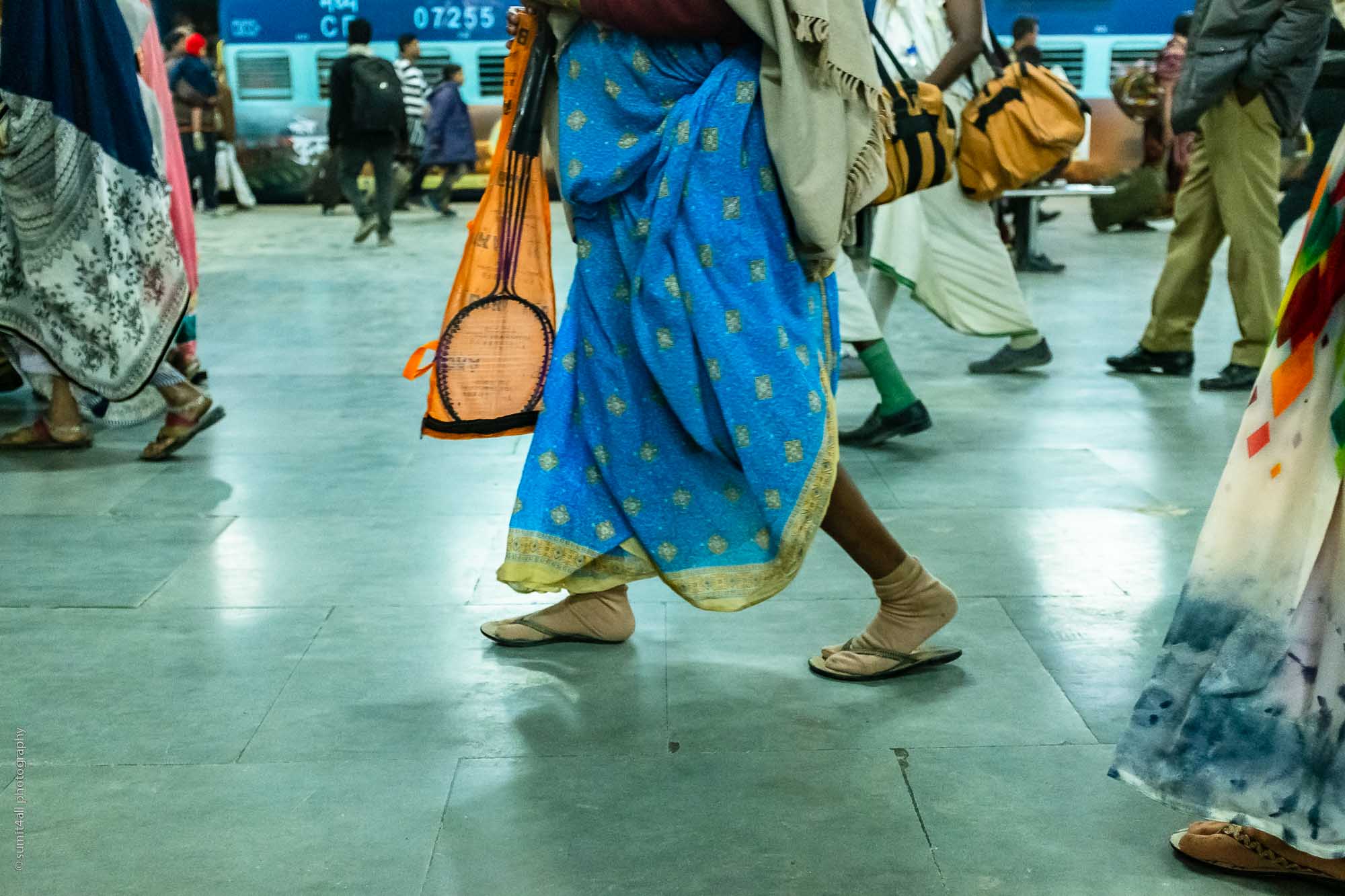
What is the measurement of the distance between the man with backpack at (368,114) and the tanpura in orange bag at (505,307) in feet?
32.6

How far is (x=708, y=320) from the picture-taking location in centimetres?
261

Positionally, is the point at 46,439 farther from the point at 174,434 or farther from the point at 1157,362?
the point at 1157,362

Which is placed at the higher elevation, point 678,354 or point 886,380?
point 678,354

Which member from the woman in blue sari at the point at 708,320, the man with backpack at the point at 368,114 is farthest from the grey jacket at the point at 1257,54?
the man with backpack at the point at 368,114

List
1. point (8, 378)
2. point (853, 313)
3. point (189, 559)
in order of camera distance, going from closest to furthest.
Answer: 1. point (189, 559)
2. point (853, 313)
3. point (8, 378)

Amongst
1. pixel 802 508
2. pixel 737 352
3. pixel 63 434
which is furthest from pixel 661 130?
pixel 63 434

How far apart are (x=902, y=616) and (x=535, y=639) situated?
30.8 inches

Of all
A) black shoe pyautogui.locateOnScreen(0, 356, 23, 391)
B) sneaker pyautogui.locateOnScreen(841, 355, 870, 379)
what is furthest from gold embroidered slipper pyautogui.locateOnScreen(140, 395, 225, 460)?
sneaker pyautogui.locateOnScreen(841, 355, 870, 379)

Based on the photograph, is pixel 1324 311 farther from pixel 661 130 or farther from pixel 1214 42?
pixel 1214 42

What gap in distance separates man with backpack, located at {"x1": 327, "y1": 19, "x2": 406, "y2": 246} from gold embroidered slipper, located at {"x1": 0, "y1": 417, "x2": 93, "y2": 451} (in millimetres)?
7722

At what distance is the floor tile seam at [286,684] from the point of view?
258 cm

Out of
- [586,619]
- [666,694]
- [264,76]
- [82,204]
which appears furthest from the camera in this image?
[264,76]

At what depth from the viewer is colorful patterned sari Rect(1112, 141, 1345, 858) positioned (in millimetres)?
1979

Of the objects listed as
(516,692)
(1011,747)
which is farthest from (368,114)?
(1011,747)
